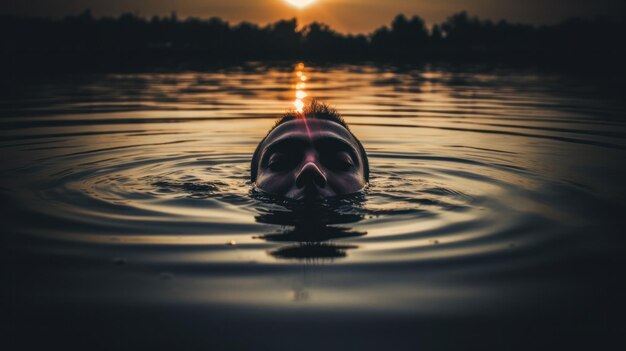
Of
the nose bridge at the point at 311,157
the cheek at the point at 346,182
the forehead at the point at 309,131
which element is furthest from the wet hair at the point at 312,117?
the nose bridge at the point at 311,157

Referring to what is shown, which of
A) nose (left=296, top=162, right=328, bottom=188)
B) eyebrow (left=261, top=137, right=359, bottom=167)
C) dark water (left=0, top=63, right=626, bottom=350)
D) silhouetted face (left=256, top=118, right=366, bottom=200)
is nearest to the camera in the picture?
dark water (left=0, top=63, right=626, bottom=350)

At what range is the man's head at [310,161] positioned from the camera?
18.8 ft

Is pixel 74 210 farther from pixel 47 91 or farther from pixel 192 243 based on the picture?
pixel 47 91

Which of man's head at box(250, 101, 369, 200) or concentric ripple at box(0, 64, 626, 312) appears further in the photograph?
man's head at box(250, 101, 369, 200)

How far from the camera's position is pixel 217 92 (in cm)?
2288

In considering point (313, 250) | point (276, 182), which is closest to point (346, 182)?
point (276, 182)

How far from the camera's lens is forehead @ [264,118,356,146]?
255 inches

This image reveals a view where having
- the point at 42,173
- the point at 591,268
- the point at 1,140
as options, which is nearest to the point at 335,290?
the point at 591,268

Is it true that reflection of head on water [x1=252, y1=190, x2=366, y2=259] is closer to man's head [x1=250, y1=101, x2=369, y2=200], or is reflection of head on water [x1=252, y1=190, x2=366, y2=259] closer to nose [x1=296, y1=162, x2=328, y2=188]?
man's head [x1=250, y1=101, x2=369, y2=200]

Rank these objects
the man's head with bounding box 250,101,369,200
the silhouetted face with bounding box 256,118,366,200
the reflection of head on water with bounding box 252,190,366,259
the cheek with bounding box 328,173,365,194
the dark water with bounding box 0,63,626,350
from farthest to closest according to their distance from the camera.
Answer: the cheek with bounding box 328,173,365,194
the silhouetted face with bounding box 256,118,366,200
the man's head with bounding box 250,101,369,200
the reflection of head on water with bounding box 252,190,366,259
the dark water with bounding box 0,63,626,350

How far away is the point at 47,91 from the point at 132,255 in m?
19.1

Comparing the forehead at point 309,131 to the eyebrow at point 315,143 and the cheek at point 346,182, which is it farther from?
the cheek at point 346,182

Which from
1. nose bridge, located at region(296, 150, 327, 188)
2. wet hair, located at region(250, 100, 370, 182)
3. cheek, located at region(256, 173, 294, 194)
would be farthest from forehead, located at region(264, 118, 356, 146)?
nose bridge, located at region(296, 150, 327, 188)

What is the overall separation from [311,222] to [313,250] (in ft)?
2.61
